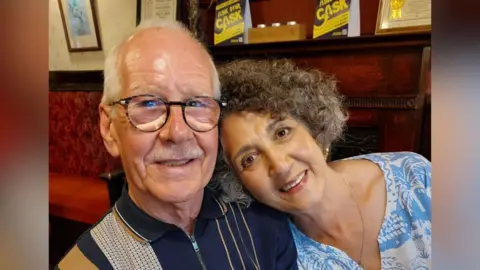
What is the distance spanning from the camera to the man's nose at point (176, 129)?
2.71ft

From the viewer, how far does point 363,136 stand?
2289mm

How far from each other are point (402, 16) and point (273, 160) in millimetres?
1415

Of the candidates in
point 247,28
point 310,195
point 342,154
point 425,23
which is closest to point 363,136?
point 342,154

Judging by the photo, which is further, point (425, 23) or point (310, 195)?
point (425, 23)

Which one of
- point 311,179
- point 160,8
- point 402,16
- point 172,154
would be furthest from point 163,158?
point 160,8

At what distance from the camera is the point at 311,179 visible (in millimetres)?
1024

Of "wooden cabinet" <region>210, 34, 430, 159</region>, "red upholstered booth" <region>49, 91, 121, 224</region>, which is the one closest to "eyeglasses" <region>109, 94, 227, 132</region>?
"red upholstered booth" <region>49, 91, 121, 224</region>

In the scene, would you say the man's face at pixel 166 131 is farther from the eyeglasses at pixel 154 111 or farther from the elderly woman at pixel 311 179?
the elderly woman at pixel 311 179

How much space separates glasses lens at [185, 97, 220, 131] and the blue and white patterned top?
36cm

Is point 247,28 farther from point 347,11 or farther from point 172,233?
point 172,233

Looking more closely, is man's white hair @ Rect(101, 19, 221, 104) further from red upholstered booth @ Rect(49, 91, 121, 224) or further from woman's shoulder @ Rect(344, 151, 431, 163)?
red upholstered booth @ Rect(49, 91, 121, 224)

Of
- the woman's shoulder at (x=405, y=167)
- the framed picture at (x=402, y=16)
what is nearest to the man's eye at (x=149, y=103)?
the woman's shoulder at (x=405, y=167)
